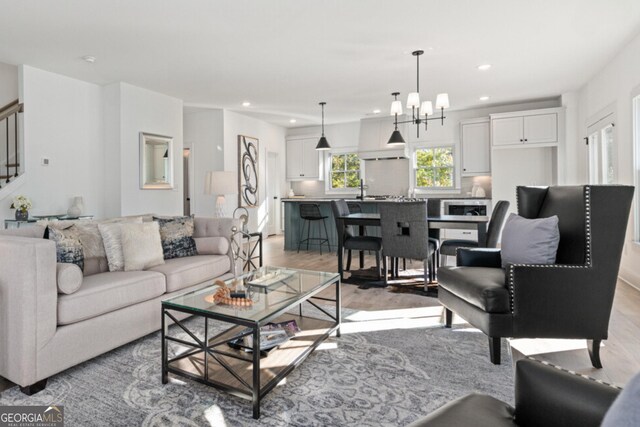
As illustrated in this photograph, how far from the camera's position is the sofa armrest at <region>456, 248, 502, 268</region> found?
274cm

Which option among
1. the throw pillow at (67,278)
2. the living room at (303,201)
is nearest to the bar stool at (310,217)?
the living room at (303,201)

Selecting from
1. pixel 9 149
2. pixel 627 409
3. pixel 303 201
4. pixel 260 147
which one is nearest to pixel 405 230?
pixel 303 201

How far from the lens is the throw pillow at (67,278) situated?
2.03 m

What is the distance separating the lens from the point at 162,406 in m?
1.74

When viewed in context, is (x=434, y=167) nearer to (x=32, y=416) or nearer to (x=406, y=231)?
(x=406, y=231)

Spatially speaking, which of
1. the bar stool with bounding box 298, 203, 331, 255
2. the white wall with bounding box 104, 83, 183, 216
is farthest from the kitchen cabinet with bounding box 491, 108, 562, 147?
the white wall with bounding box 104, 83, 183, 216

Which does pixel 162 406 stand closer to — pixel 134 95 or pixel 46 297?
pixel 46 297

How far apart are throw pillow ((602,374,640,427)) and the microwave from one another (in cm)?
659

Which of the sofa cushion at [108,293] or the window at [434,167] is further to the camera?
the window at [434,167]

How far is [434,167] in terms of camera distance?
25.4 feet

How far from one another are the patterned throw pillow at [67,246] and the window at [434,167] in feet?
21.7

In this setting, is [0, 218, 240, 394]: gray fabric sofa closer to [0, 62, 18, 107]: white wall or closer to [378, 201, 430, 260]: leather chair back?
[378, 201, 430, 260]: leather chair back

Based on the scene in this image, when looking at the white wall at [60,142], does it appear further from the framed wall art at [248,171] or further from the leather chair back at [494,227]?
the leather chair back at [494,227]

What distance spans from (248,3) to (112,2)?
1.13m
